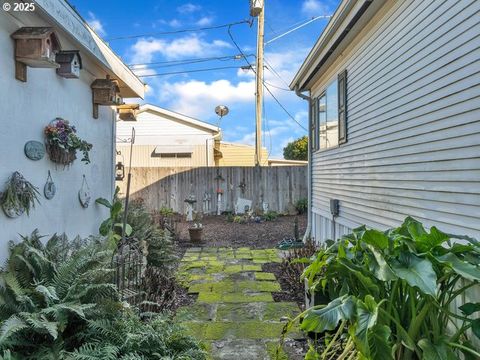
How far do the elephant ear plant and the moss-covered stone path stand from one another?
929 mm

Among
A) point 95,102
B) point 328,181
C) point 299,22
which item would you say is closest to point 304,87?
point 328,181

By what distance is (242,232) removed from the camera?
9.01m

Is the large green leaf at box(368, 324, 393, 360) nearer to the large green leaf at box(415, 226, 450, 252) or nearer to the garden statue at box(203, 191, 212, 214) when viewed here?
the large green leaf at box(415, 226, 450, 252)

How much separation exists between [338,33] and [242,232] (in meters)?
5.36

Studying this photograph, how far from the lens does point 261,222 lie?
1026 cm

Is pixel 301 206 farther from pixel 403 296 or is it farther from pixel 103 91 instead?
pixel 403 296

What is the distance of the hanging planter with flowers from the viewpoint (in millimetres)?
3488

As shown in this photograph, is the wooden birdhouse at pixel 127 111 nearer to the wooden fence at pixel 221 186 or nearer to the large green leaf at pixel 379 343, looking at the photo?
the wooden fence at pixel 221 186

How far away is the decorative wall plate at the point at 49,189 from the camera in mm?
3504

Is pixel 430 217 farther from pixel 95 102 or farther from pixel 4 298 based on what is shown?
pixel 95 102

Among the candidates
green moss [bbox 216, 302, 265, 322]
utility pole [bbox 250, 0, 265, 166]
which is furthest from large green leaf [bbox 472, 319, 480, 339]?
utility pole [bbox 250, 0, 265, 166]

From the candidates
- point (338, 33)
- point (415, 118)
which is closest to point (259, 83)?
point (338, 33)

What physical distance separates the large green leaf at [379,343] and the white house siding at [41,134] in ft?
8.74

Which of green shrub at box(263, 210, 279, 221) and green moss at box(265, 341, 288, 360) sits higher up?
green shrub at box(263, 210, 279, 221)
